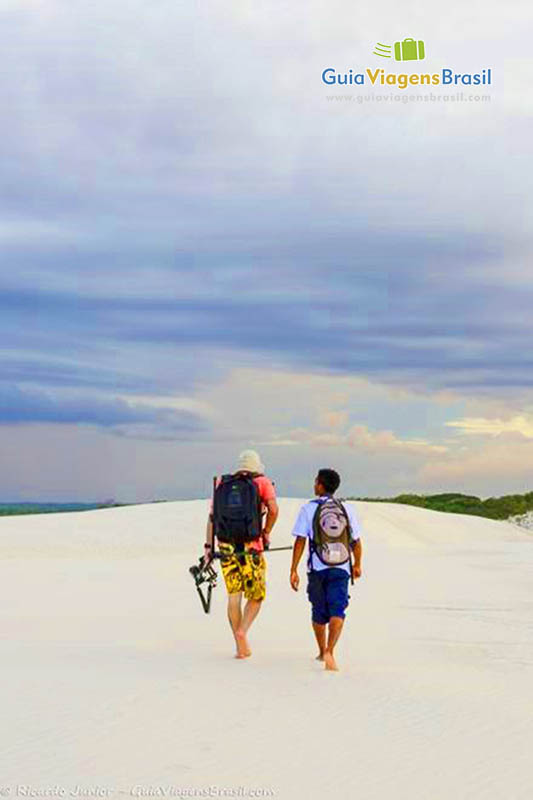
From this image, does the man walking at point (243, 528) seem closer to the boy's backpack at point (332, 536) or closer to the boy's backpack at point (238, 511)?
the boy's backpack at point (238, 511)

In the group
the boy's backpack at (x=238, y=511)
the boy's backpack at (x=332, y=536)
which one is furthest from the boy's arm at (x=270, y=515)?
the boy's backpack at (x=332, y=536)

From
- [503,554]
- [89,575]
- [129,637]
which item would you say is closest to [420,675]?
[129,637]

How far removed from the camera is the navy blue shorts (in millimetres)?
11320

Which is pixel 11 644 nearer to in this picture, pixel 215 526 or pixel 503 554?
pixel 215 526

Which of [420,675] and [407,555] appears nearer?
[420,675]

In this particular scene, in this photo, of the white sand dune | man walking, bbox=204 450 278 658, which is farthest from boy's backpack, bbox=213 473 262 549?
the white sand dune

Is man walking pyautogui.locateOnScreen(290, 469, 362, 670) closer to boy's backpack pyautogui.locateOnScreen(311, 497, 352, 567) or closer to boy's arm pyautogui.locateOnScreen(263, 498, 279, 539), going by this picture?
boy's backpack pyautogui.locateOnScreen(311, 497, 352, 567)

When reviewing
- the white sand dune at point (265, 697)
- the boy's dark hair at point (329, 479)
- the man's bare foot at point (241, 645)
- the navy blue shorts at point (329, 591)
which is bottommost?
the white sand dune at point (265, 697)

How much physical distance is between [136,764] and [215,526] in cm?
421

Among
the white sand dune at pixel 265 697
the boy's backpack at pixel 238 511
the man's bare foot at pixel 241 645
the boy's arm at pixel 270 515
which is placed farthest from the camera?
the man's bare foot at pixel 241 645

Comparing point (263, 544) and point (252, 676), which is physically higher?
point (263, 544)

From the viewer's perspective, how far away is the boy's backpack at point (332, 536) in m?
11.3

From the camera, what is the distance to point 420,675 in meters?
12.0

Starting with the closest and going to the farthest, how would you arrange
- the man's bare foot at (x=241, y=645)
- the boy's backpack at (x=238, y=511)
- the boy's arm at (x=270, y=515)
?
the boy's backpack at (x=238, y=511) < the boy's arm at (x=270, y=515) < the man's bare foot at (x=241, y=645)
